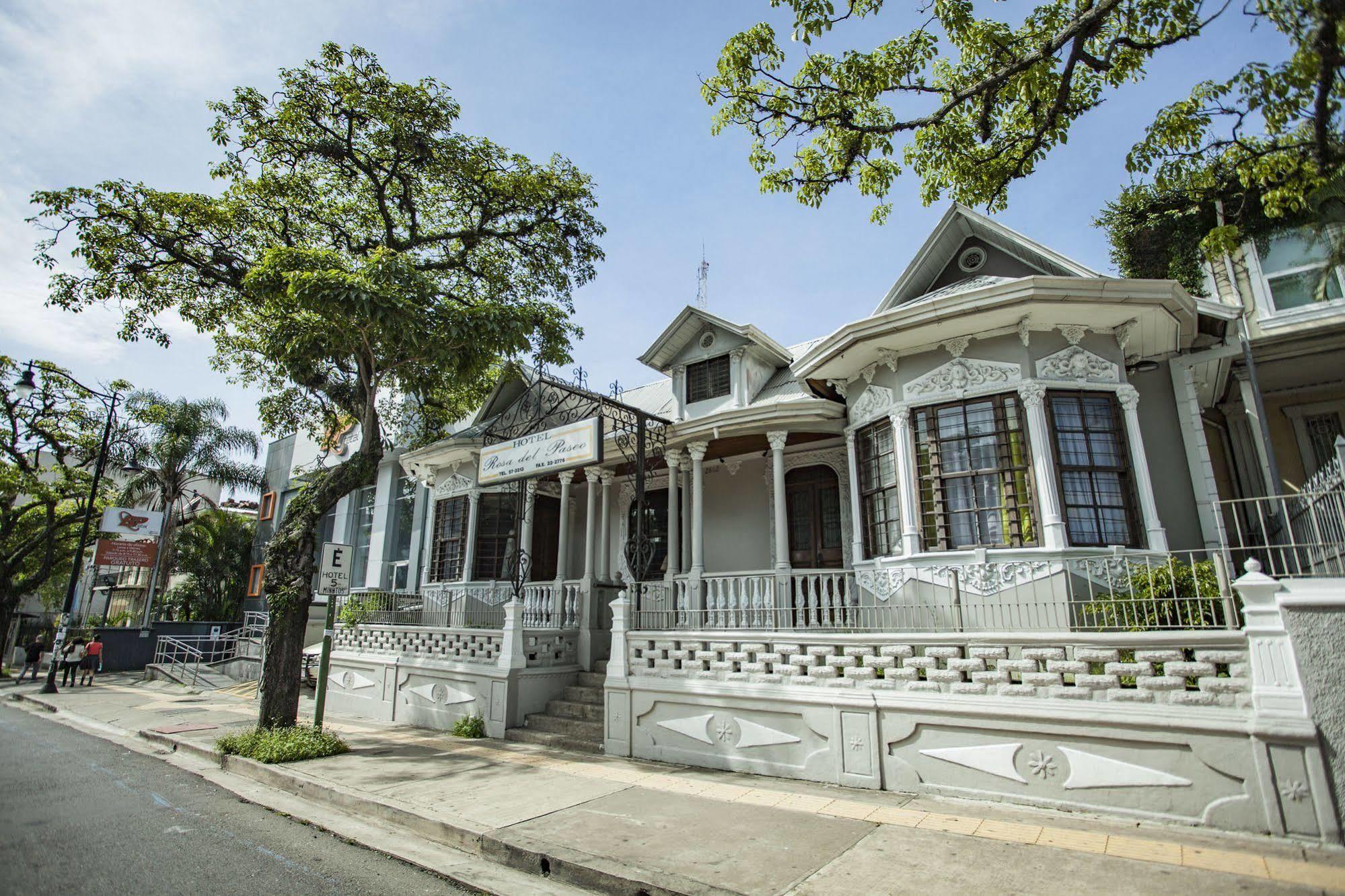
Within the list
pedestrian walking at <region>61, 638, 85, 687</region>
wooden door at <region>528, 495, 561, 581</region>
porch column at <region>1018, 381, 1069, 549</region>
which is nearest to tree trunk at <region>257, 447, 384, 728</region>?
wooden door at <region>528, 495, 561, 581</region>

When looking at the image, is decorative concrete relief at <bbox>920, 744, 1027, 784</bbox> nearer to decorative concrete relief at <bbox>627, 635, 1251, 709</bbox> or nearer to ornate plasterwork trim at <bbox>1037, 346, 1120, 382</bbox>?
decorative concrete relief at <bbox>627, 635, 1251, 709</bbox>

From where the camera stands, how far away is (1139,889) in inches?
163

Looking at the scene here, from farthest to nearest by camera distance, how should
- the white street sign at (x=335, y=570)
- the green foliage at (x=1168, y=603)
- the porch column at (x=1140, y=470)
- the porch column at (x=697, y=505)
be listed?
the porch column at (x=697, y=505)
the white street sign at (x=335, y=570)
the porch column at (x=1140, y=470)
the green foliage at (x=1168, y=603)

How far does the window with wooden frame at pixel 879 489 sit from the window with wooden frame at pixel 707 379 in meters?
3.86

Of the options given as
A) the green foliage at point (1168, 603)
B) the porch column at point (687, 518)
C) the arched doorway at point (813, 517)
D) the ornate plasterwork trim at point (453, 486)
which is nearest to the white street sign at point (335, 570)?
the ornate plasterwork trim at point (453, 486)

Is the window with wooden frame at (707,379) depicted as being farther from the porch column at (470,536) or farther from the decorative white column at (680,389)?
the porch column at (470,536)

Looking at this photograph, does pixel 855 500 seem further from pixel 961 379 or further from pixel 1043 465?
pixel 1043 465

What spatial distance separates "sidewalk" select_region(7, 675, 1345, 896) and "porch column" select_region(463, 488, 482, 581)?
20.7ft

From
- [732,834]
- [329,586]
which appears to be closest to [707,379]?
[329,586]

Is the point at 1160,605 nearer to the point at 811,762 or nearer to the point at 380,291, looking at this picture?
the point at 811,762

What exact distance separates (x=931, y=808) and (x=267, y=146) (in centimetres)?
1437

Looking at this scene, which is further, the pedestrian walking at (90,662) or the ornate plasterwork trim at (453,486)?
the pedestrian walking at (90,662)

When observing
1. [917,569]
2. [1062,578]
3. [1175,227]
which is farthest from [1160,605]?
[1175,227]

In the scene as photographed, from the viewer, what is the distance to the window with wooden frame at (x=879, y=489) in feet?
32.1
